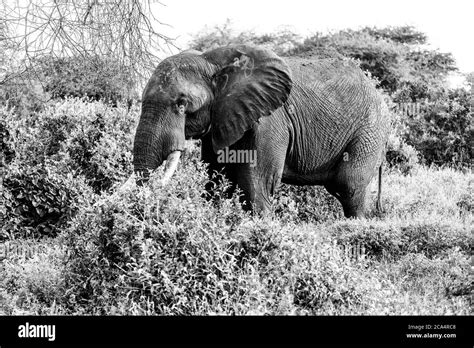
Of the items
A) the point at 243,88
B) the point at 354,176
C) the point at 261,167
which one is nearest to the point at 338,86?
the point at 354,176

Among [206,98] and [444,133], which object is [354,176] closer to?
[206,98]

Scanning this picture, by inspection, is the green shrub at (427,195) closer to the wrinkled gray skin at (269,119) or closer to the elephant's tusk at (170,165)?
the wrinkled gray skin at (269,119)

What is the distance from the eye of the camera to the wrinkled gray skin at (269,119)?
8625 millimetres

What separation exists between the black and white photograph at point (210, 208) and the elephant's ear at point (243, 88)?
17 mm

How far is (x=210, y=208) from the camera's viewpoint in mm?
7938

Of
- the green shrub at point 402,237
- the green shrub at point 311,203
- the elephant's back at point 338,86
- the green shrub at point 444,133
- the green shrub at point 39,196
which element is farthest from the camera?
the green shrub at point 444,133

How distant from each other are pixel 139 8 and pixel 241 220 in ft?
7.83

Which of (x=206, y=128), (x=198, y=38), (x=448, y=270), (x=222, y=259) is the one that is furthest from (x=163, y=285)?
(x=198, y=38)

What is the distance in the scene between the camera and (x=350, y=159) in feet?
34.8

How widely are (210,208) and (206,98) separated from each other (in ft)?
5.10

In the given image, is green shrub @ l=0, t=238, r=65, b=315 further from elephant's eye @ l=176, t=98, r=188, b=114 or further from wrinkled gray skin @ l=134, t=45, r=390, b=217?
elephant's eye @ l=176, t=98, r=188, b=114

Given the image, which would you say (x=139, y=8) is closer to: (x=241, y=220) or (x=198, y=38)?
(x=241, y=220)

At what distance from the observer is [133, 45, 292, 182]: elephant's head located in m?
8.54

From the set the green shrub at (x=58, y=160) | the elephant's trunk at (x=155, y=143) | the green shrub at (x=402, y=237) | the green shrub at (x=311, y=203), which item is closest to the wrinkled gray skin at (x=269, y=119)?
the elephant's trunk at (x=155, y=143)
